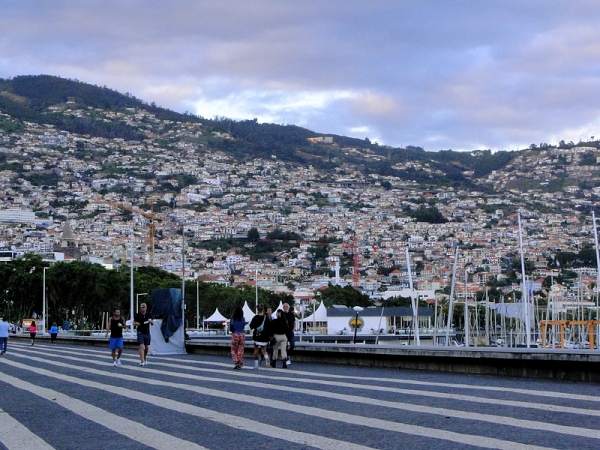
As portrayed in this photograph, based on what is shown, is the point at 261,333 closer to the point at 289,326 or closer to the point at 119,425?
the point at 289,326

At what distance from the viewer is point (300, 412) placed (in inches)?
461

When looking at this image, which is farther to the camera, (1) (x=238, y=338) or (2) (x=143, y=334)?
(2) (x=143, y=334)

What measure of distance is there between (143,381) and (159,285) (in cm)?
8460

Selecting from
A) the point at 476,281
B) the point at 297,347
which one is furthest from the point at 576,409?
the point at 476,281

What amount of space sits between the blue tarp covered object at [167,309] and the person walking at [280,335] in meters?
7.45

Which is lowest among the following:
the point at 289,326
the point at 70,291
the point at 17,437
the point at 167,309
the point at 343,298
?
the point at 17,437

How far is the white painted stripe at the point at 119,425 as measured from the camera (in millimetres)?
9391

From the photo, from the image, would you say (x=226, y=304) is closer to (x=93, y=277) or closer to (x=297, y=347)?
(x=93, y=277)

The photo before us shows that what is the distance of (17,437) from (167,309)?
18298 mm

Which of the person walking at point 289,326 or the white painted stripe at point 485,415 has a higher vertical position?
the person walking at point 289,326

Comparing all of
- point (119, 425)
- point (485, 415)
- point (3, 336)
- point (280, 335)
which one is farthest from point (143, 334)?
point (485, 415)

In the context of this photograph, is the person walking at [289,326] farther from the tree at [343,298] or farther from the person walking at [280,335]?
the tree at [343,298]

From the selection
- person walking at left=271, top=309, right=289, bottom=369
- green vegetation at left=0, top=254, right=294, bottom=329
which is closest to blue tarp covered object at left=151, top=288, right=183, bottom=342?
person walking at left=271, top=309, right=289, bottom=369

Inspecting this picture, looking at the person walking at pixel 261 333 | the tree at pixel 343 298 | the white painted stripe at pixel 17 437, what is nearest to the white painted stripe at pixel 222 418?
the white painted stripe at pixel 17 437
